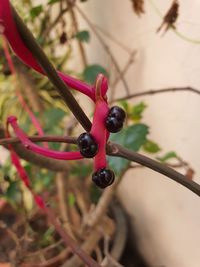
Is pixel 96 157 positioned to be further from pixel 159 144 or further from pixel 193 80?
pixel 159 144

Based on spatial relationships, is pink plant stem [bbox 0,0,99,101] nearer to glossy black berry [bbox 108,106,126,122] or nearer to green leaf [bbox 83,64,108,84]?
glossy black berry [bbox 108,106,126,122]

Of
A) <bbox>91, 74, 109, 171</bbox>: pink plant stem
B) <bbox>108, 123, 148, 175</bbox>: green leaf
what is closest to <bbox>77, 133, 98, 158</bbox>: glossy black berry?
<bbox>91, 74, 109, 171</bbox>: pink plant stem

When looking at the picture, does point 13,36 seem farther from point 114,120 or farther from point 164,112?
point 164,112

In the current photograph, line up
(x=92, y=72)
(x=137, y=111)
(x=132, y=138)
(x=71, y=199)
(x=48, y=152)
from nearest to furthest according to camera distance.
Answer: (x=48, y=152) < (x=132, y=138) < (x=137, y=111) < (x=92, y=72) < (x=71, y=199)

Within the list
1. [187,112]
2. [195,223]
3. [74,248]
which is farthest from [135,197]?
[74,248]

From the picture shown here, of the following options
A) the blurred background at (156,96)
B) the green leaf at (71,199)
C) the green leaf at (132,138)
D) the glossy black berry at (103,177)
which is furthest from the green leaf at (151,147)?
the glossy black berry at (103,177)

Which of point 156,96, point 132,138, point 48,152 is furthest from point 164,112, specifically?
point 48,152

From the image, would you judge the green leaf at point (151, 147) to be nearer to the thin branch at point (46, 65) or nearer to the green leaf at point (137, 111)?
the green leaf at point (137, 111)
